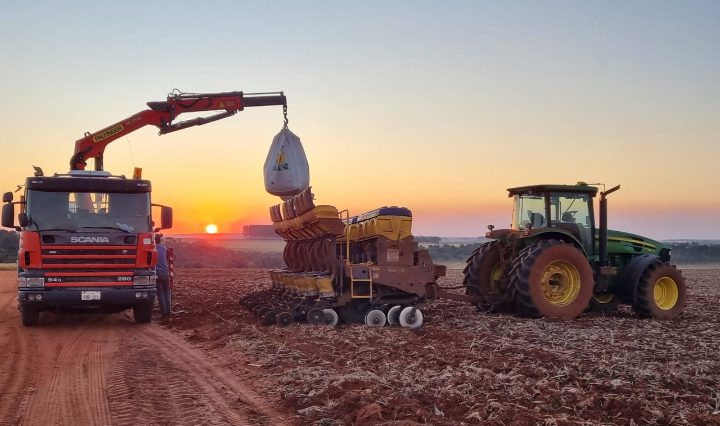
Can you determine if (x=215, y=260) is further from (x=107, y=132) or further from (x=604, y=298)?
(x=604, y=298)

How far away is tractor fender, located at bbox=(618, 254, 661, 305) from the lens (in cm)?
1383

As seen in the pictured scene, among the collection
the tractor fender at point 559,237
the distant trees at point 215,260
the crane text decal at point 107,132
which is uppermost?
the crane text decal at point 107,132

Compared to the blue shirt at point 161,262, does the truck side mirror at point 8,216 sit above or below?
above

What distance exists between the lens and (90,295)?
12.8 metres

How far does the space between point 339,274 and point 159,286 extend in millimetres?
4962

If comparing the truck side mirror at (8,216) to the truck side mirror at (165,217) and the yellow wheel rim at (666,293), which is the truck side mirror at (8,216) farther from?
the yellow wheel rim at (666,293)

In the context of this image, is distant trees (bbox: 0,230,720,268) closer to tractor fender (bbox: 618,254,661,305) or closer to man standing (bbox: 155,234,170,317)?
man standing (bbox: 155,234,170,317)

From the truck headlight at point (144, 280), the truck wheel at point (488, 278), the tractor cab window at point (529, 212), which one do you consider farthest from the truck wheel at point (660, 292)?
the truck headlight at point (144, 280)

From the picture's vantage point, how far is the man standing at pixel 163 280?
15.3m

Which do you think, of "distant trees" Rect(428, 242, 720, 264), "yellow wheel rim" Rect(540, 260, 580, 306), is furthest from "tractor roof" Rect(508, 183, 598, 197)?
"distant trees" Rect(428, 242, 720, 264)

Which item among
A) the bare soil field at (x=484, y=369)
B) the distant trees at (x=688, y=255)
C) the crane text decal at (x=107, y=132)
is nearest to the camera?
the bare soil field at (x=484, y=369)

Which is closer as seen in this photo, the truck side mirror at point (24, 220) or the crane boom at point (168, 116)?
the truck side mirror at point (24, 220)

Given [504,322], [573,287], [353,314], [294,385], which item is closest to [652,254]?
[573,287]

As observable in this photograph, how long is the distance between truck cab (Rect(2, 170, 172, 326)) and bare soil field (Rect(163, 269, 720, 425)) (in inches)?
58.2
